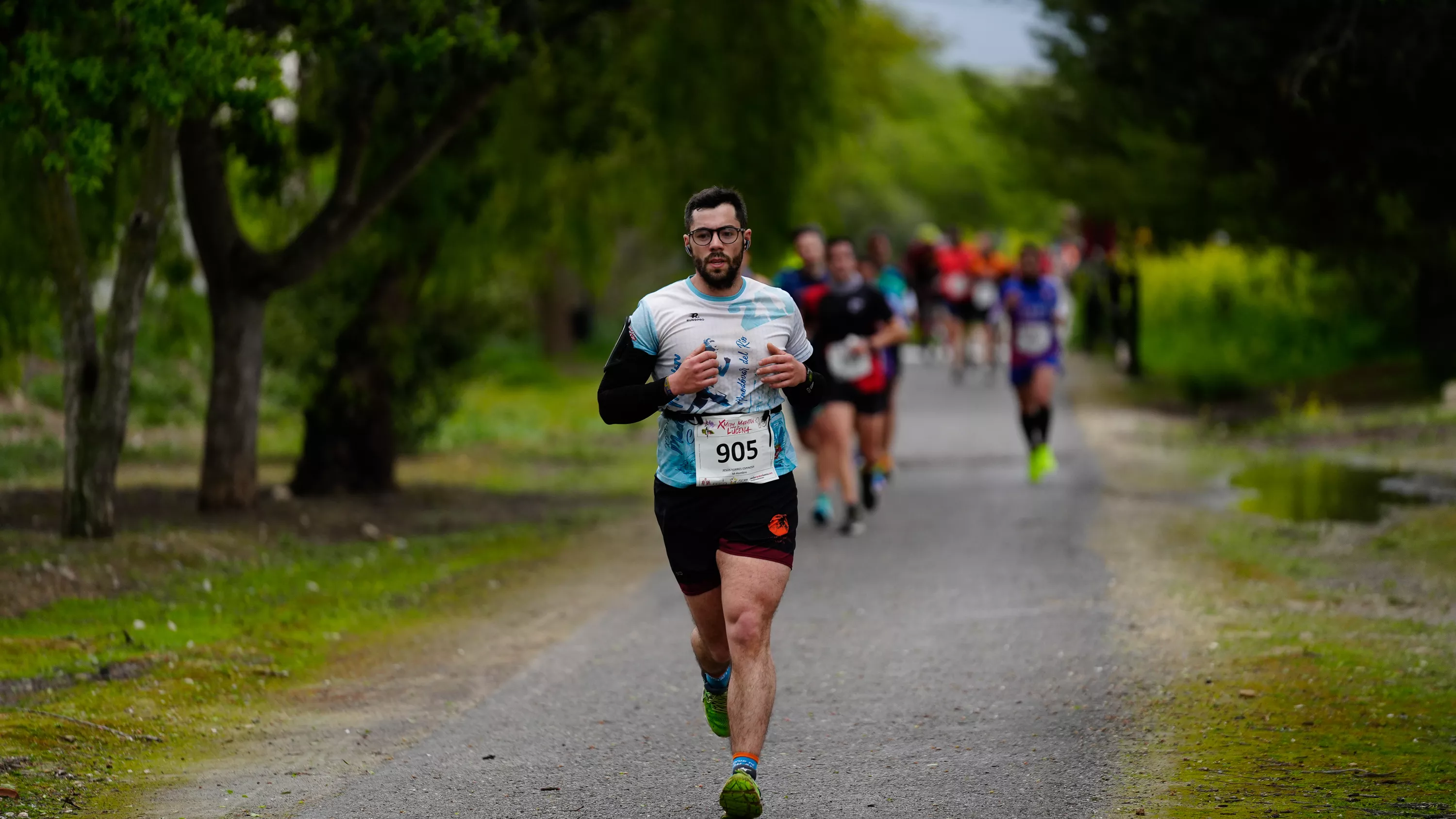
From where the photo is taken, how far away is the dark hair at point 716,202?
6.18 meters

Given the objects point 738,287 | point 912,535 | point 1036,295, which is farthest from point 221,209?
point 738,287

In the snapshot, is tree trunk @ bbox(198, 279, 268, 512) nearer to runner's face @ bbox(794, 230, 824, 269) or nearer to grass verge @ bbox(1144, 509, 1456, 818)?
runner's face @ bbox(794, 230, 824, 269)

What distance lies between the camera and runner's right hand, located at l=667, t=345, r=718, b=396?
19.8 ft

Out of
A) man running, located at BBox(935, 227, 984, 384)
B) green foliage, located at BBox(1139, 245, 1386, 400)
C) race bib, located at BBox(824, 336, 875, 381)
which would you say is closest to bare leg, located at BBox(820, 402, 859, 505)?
race bib, located at BBox(824, 336, 875, 381)

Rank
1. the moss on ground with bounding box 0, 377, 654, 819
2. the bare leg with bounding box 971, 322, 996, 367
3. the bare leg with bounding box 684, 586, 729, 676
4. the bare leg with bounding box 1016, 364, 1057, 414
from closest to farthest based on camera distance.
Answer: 1. the bare leg with bounding box 684, 586, 729, 676
2. the moss on ground with bounding box 0, 377, 654, 819
3. the bare leg with bounding box 1016, 364, 1057, 414
4. the bare leg with bounding box 971, 322, 996, 367

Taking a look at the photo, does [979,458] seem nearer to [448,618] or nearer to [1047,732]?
[448,618]

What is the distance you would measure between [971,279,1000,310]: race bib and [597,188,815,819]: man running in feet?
75.5

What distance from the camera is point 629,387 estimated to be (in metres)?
6.23

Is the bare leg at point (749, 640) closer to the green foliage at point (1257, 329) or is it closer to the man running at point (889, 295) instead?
the man running at point (889, 295)

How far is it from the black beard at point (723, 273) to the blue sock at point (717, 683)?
4.46 ft

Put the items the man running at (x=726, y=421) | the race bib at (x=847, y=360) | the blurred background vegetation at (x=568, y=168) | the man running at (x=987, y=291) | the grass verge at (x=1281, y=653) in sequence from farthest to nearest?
the man running at (x=987, y=291) → the race bib at (x=847, y=360) → the blurred background vegetation at (x=568, y=168) → the grass verge at (x=1281, y=653) → the man running at (x=726, y=421)

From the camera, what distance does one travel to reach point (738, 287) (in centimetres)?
631

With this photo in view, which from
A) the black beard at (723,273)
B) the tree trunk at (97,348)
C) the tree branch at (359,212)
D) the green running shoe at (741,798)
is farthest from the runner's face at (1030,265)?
the green running shoe at (741,798)

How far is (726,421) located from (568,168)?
43.5 ft
